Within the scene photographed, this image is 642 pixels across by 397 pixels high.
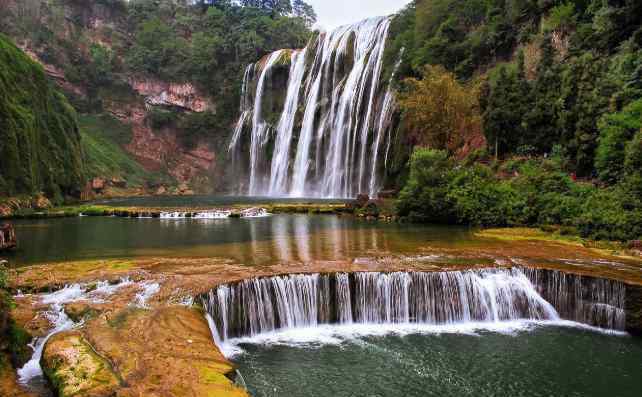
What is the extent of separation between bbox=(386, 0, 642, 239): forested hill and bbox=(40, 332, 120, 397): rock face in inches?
638

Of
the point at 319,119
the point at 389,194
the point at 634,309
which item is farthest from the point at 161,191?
the point at 634,309

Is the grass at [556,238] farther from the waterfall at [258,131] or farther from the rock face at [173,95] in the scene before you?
the rock face at [173,95]

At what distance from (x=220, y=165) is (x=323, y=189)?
88.3ft

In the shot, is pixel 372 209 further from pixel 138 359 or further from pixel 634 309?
pixel 138 359

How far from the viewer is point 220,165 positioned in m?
69.1

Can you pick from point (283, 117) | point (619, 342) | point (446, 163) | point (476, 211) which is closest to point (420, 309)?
point (619, 342)

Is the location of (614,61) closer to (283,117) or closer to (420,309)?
(420,309)

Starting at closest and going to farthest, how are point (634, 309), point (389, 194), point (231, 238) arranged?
1. point (634, 309)
2. point (231, 238)
3. point (389, 194)

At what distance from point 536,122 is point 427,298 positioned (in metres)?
16.1

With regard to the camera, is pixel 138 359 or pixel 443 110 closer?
pixel 138 359

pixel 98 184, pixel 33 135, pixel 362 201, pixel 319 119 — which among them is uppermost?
pixel 319 119

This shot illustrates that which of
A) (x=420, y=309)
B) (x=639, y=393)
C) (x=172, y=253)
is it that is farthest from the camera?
(x=172, y=253)

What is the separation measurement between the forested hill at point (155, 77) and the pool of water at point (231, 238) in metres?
44.3

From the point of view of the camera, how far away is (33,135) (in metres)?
35.2
